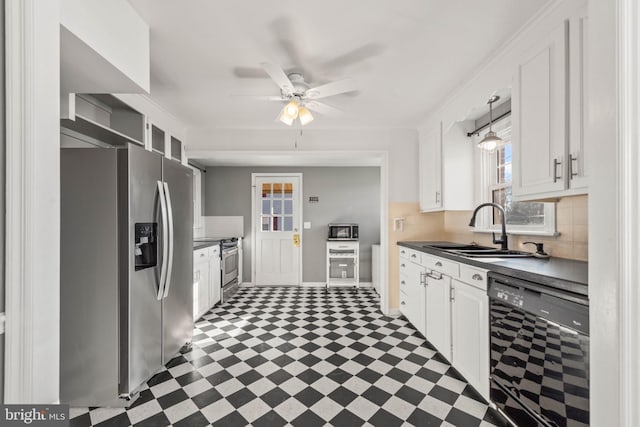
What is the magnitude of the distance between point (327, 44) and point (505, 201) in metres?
2.10

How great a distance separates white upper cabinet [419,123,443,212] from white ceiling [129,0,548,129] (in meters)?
0.43

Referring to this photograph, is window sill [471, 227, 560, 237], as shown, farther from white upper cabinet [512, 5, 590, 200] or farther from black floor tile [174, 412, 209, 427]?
black floor tile [174, 412, 209, 427]

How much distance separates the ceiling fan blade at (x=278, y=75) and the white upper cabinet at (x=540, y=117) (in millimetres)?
1494

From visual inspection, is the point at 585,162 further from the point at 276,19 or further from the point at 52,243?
the point at 52,243

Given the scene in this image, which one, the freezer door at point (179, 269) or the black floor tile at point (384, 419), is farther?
the freezer door at point (179, 269)

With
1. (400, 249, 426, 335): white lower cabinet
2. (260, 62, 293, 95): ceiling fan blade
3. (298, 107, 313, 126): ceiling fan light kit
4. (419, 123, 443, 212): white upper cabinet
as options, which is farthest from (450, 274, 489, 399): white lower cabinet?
(260, 62, 293, 95): ceiling fan blade

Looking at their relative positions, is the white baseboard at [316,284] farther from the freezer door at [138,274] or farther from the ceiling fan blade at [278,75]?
the ceiling fan blade at [278,75]

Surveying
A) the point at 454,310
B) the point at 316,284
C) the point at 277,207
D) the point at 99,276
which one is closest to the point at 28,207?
the point at 99,276

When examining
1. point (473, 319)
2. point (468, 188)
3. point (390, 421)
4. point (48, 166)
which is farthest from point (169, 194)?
point (468, 188)

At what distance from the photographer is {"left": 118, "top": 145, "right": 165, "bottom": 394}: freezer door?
67.6 inches

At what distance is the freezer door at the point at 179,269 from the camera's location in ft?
7.06

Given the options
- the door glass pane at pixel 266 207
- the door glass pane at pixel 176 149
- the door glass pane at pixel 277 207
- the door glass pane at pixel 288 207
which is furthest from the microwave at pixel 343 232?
the door glass pane at pixel 176 149

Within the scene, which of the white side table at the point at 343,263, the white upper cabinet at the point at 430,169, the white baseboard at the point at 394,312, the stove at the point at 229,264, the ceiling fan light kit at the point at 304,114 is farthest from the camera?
the white side table at the point at 343,263

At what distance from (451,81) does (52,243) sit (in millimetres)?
2738
